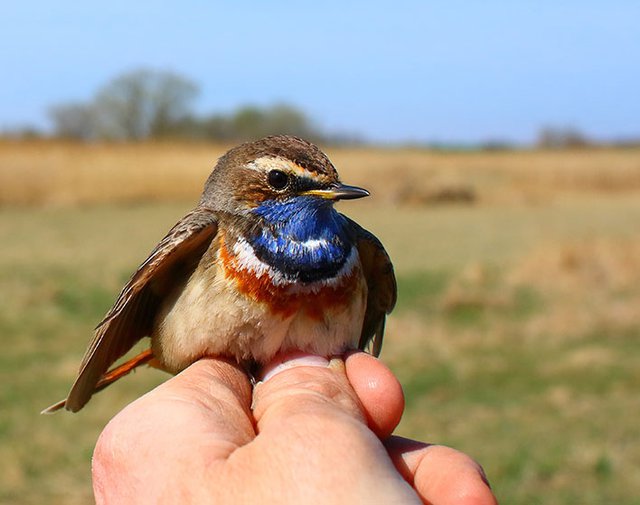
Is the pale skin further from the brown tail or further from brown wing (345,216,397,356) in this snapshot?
brown wing (345,216,397,356)

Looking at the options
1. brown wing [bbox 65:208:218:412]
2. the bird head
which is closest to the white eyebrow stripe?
the bird head

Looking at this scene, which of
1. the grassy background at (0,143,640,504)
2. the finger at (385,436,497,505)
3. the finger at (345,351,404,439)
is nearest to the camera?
the finger at (385,436,497,505)

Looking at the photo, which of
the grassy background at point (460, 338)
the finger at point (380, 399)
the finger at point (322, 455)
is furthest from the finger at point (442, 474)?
the grassy background at point (460, 338)

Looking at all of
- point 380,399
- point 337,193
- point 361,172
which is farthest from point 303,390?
point 361,172

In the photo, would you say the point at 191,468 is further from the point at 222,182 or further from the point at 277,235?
the point at 222,182

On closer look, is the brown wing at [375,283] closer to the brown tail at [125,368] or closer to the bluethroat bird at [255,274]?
the bluethroat bird at [255,274]

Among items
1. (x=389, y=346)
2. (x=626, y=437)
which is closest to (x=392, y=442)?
(x=626, y=437)
